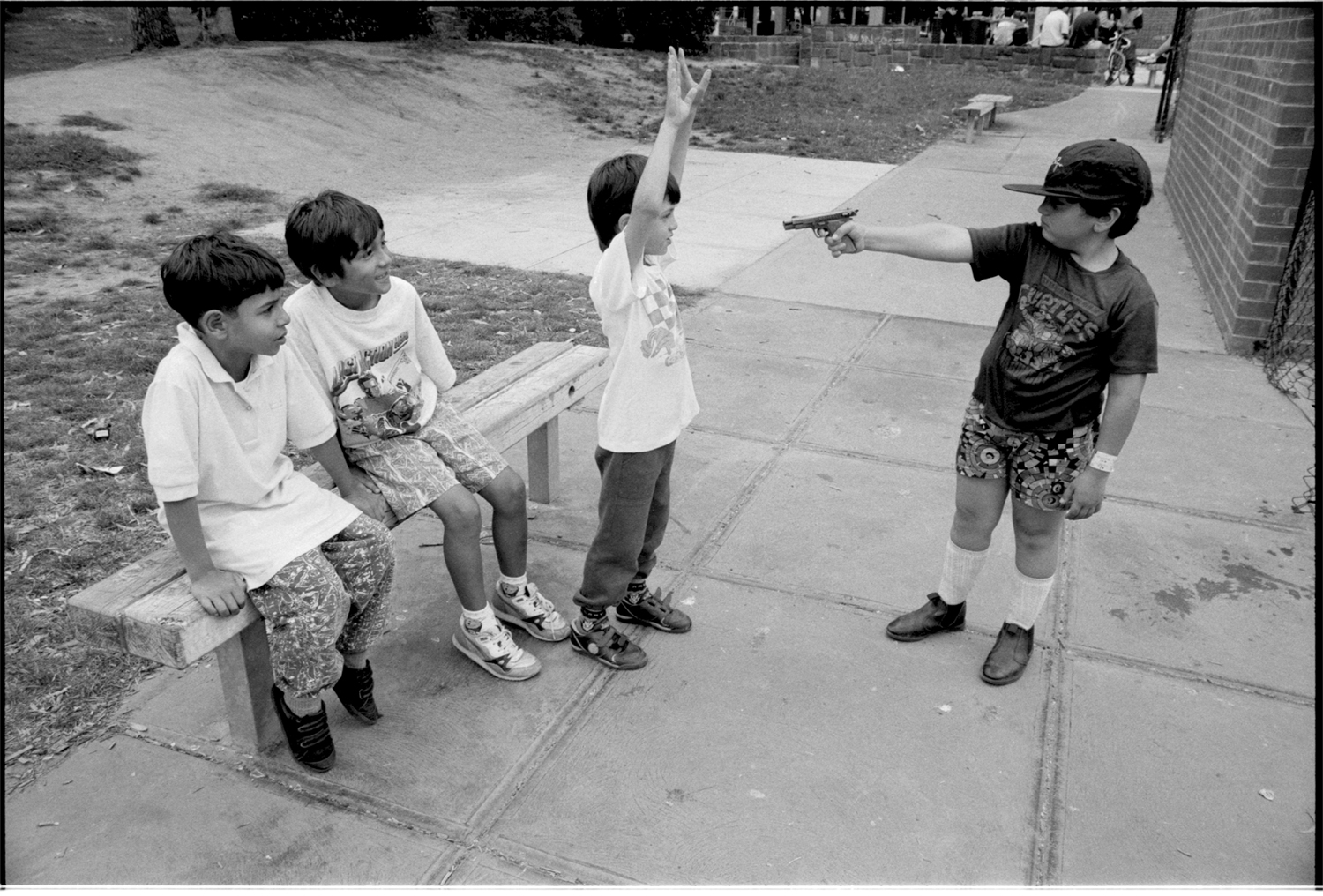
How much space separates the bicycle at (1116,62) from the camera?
76.2 feet

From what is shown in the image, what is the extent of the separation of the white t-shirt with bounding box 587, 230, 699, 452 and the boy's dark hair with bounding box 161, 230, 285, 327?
82cm

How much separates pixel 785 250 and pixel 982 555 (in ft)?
16.4

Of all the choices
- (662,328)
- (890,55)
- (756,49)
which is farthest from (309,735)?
(890,55)

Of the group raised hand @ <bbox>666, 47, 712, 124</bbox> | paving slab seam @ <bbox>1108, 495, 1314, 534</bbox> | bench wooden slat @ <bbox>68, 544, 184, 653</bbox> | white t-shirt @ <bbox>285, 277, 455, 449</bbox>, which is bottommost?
paving slab seam @ <bbox>1108, 495, 1314, 534</bbox>

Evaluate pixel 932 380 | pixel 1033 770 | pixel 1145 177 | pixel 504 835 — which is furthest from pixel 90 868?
pixel 932 380

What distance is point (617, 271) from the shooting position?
2605 mm

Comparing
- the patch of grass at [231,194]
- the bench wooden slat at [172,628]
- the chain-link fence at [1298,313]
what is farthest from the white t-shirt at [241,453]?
the patch of grass at [231,194]

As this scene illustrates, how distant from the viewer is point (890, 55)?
24047 millimetres

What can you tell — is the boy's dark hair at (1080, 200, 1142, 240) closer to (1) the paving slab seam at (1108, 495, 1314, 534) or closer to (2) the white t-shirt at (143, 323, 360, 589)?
(1) the paving slab seam at (1108, 495, 1314, 534)

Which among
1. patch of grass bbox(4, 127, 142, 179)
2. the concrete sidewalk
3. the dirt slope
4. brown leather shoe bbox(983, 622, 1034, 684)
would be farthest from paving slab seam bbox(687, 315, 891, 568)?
patch of grass bbox(4, 127, 142, 179)

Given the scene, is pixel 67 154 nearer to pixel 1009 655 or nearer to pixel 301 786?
pixel 301 786

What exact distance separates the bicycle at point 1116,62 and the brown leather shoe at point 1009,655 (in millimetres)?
23338

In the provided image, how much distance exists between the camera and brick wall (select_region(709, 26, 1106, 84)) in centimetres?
2316

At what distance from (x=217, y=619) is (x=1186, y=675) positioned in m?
2.58
